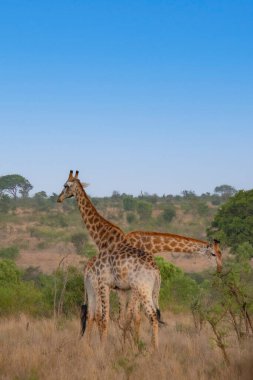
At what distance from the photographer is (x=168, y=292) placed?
16.8m

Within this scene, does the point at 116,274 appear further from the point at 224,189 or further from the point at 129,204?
the point at 224,189

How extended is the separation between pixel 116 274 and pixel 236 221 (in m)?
22.5

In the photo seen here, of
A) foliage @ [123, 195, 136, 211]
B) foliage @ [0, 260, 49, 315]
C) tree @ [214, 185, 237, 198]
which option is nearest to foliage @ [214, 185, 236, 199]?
tree @ [214, 185, 237, 198]

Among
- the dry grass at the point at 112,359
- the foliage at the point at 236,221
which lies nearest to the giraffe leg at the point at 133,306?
the dry grass at the point at 112,359

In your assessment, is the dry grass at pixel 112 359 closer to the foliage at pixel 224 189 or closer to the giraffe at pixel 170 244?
the giraffe at pixel 170 244

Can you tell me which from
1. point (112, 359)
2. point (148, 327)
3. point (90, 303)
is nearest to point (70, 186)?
point (90, 303)

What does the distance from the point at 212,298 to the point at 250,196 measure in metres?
20.0

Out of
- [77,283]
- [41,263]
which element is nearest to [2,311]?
[77,283]

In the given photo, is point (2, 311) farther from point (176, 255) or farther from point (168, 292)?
point (176, 255)

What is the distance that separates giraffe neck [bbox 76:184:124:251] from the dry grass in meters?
1.67

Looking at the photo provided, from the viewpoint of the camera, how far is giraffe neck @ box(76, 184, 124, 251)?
10.5 metres

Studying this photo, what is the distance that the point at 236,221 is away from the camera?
3133 centimetres

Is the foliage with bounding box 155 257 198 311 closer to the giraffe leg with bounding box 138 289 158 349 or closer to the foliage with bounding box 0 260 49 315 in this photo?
the foliage with bounding box 0 260 49 315

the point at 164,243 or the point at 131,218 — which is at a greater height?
the point at 131,218
